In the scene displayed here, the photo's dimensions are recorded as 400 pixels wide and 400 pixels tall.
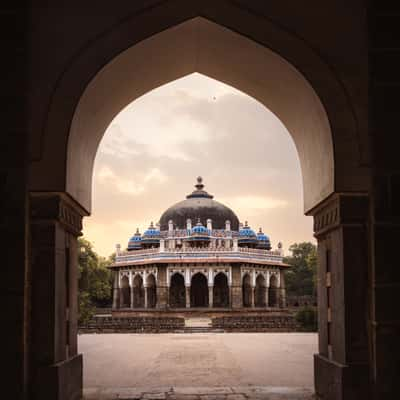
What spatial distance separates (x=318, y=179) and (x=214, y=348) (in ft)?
26.8

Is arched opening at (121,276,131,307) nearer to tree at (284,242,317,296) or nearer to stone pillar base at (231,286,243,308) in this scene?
stone pillar base at (231,286,243,308)

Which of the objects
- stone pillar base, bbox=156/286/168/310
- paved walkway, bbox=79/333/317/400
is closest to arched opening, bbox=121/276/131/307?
stone pillar base, bbox=156/286/168/310

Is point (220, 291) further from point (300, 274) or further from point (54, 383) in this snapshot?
point (54, 383)

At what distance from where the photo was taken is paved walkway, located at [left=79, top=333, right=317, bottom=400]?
742 centimetres

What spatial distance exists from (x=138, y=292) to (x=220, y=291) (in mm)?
5602

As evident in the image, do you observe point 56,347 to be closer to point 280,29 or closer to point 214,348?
point 280,29

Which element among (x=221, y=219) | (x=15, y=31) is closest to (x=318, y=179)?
(x=15, y=31)

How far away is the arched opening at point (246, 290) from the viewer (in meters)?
39.2

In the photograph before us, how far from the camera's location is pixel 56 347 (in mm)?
5824

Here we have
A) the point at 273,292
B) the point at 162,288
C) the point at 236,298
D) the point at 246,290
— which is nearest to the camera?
the point at 236,298

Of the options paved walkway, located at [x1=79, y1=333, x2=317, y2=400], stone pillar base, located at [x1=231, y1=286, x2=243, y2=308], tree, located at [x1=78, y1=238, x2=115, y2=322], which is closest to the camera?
paved walkway, located at [x1=79, y1=333, x2=317, y2=400]

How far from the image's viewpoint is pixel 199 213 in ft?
152

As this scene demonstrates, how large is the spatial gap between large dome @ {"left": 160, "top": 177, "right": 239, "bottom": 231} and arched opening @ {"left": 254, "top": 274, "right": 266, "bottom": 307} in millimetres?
6361

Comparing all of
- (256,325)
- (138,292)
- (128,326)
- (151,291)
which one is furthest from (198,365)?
(138,292)
